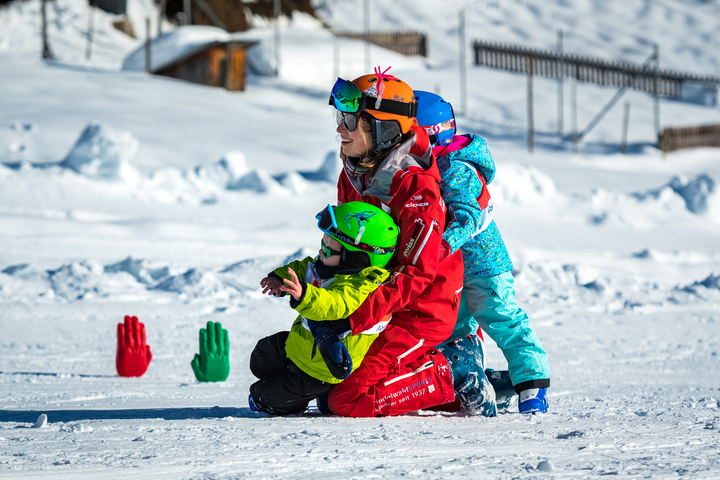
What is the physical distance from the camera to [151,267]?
7539 mm

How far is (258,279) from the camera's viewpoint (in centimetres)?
737

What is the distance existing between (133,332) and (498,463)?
9.51 feet

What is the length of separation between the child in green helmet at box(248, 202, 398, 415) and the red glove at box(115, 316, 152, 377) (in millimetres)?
1719

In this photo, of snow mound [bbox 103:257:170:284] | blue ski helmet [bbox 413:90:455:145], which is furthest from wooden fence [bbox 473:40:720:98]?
blue ski helmet [bbox 413:90:455:145]

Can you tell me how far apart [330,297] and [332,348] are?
0.24 meters

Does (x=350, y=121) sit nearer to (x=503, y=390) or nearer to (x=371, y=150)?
(x=371, y=150)

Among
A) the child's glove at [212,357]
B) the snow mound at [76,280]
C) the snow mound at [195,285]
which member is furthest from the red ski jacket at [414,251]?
the snow mound at [76,280]

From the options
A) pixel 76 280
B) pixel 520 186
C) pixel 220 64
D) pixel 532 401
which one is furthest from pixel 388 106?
pixel 220 64

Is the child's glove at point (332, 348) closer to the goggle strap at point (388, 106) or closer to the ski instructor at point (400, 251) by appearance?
the ski instructor at point (400, 251)

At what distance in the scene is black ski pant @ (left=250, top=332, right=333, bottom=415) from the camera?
2.79 m

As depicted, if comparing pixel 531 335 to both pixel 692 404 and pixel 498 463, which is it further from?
pixel 498 463

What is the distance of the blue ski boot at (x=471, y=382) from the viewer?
2.99 m

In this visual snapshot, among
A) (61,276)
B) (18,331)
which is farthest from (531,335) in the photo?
(61,276)

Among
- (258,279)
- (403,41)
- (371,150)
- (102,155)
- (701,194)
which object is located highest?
(403,41)
